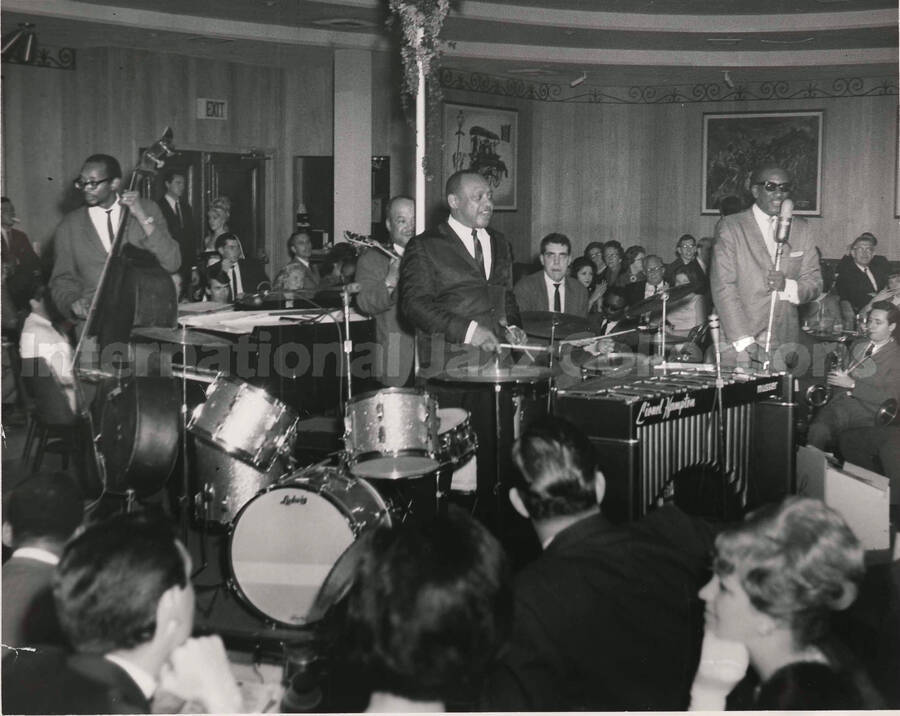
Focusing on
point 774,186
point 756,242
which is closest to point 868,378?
point 756,242

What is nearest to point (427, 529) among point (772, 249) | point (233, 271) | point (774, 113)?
point (772, 249)

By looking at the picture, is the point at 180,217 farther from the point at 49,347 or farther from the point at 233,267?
the point at 49,347

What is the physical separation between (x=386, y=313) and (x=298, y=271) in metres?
2.47

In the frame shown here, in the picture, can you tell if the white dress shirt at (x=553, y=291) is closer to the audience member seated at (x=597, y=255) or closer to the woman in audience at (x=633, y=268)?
the woman in audience at (x=633, y=268)

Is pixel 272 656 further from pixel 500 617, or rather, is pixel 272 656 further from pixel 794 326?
pixel 794 326

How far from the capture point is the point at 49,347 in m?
4.75

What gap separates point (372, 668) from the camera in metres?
1.61

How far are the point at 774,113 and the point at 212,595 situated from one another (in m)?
9.82

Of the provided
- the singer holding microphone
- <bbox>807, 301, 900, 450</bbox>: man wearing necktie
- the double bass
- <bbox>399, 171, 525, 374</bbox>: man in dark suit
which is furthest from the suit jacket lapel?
the double bass

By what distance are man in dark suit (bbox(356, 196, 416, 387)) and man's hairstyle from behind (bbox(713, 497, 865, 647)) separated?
12.9ft

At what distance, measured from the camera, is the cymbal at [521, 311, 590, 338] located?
16.9ft

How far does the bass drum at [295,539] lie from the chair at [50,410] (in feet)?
3.59

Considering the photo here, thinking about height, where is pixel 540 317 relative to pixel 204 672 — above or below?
above

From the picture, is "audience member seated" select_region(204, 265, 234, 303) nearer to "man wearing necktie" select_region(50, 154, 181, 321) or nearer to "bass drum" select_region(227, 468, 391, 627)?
"man wearing necktie" select_region(50, 154, 181, 321)
